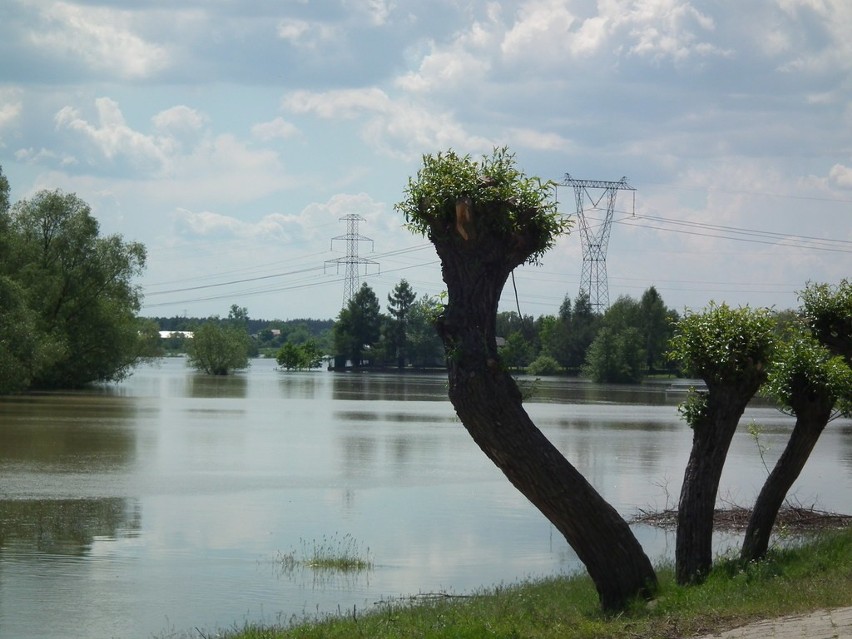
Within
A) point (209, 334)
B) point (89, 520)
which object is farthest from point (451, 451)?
point (209, 334)

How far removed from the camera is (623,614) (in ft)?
35.3

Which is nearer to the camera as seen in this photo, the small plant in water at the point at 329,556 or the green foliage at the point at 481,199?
the green foliage at the point at 481,199

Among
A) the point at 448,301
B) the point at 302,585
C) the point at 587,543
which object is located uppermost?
the point at 448,301

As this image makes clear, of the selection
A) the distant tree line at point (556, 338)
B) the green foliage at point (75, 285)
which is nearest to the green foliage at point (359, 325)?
the distant tree line at point (556, 338)

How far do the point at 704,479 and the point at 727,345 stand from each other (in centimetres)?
158

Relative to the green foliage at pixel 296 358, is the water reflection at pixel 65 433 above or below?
below

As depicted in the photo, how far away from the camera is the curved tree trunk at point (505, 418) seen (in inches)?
431

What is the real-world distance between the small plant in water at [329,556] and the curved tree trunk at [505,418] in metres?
6.68

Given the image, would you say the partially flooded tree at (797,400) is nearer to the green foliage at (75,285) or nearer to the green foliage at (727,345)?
A: the green foliage at (727,345)

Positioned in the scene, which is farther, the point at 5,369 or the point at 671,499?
the point at 5,369

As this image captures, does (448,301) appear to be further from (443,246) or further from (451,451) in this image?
(451,451)

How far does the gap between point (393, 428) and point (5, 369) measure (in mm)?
23875

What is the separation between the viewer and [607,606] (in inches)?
445

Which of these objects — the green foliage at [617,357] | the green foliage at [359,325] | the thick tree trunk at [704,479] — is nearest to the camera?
the thick tree trunk at [704,479]
